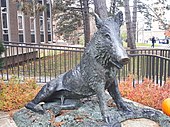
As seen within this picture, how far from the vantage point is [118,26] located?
286 centimetres

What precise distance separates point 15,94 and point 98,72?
105 inches

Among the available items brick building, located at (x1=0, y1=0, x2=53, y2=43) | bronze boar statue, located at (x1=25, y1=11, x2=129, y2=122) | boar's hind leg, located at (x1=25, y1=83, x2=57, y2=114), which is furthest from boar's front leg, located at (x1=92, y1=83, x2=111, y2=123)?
brick building, located at (x1=0, y1=0, x2=53, y2=43)

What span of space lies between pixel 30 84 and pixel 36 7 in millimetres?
4773

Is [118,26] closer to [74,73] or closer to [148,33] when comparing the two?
[74,73]

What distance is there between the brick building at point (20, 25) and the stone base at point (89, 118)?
928 centimetres

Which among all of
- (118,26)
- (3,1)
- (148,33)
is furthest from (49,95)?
(148,33)

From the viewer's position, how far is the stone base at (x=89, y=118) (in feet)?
9.89

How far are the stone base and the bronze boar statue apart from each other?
4.4 inches

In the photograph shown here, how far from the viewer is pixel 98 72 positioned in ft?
9.51

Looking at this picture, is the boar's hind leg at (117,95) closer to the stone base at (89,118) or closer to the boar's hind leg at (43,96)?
the stone base at (89,118)

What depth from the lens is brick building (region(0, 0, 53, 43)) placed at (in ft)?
Result: 45.1

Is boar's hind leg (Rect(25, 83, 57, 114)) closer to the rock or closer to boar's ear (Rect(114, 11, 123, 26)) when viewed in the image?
the rock

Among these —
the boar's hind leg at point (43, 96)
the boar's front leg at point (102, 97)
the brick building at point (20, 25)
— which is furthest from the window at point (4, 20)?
the boar's front leg at point (102, 97)

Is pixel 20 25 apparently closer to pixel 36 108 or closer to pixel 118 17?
pixel 36 108
